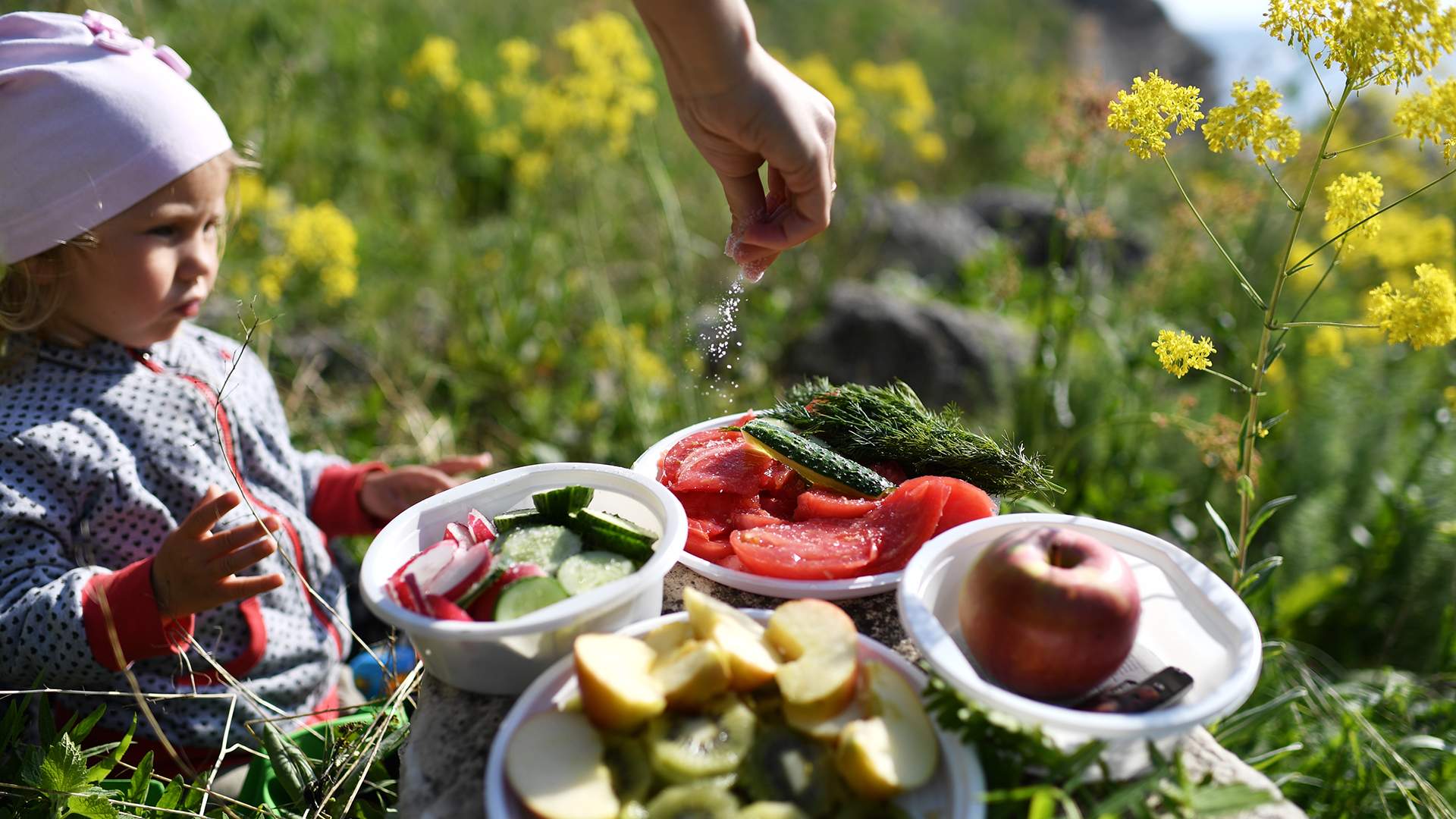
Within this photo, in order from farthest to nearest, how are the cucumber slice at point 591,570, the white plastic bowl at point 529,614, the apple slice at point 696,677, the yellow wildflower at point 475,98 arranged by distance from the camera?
the yellow wildflower at point 475,98
the cucumber slice at point 591,570
the white plastic bowl at point 529,614
the apple slice at point 696,677

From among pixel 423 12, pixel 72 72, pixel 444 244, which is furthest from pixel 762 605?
pixel 423 12

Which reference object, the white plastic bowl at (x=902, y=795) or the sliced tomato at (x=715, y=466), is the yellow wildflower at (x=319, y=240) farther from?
the white plastic bowl at (x=902, y=795)

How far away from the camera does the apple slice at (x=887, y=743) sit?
1.25 metres

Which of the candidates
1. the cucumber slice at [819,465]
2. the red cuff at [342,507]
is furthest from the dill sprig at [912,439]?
the red cuff at [342,507]

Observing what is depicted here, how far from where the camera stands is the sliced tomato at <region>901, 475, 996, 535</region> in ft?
6.15

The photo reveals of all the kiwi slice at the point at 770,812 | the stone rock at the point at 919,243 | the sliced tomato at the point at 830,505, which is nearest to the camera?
the kiwi slice at the point at 770,812

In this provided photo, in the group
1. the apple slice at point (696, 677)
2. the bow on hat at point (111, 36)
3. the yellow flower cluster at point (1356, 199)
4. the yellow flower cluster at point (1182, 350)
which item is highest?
the yellow flower cluster at point (1356, 199)

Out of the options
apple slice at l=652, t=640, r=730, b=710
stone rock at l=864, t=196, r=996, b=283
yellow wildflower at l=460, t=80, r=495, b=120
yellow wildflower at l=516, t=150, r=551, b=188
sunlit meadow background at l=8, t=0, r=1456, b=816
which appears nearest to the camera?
apple slice at l=652, t=640, r=730, b=710

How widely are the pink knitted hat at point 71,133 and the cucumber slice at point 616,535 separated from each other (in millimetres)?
1251

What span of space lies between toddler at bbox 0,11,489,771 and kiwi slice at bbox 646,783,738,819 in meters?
0.90

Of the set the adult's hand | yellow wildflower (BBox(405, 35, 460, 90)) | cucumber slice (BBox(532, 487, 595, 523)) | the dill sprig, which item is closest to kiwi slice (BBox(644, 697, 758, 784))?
cucumber slice (BBox(532, 487, 595, 523))

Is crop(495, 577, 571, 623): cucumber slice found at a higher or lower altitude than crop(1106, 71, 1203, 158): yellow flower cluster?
lower

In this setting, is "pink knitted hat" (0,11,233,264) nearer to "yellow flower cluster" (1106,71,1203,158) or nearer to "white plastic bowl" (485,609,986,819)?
"white plastic bowl" (485,609,986,819)

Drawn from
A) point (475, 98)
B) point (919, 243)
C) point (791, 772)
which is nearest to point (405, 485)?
point (791, 772)
